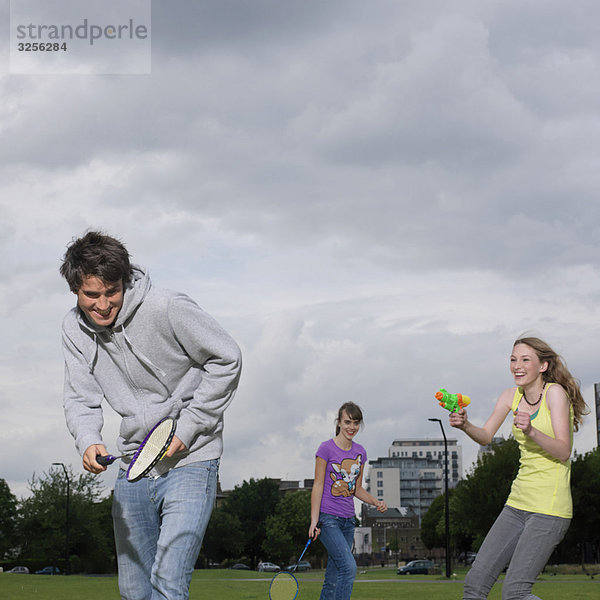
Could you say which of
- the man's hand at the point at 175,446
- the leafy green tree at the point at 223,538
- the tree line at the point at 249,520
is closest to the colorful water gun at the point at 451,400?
the man's hand at the point at 175,446

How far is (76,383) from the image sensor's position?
5082 mm

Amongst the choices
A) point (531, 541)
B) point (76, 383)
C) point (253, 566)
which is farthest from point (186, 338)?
point (253, 566)

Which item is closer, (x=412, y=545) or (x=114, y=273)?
(x=114, y=273)

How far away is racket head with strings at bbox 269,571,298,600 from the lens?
9508 mm

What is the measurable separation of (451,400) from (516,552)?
118 cm

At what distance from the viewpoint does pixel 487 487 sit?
52.4m

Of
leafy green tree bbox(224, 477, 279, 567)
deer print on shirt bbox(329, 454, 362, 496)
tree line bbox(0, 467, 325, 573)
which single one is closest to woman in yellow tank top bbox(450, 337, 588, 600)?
deer print on shirt bbox(329, 454, 362, 496)

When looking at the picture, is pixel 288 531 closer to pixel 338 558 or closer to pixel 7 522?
pixel 7 522

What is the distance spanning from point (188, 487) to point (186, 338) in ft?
2.78

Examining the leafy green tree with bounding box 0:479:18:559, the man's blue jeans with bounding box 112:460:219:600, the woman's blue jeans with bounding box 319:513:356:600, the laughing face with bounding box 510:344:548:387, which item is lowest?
the leafy green tree with bounding box 0:479:18:559


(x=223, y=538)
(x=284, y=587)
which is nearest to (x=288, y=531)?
(x=223, y=538)

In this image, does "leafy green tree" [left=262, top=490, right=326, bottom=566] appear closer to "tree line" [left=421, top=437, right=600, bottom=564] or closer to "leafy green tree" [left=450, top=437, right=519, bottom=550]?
"tree line" [left=421, top=437, right=600, bottom=564]

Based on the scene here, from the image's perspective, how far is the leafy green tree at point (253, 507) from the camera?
325 feet

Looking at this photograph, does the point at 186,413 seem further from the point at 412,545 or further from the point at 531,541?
the point at 412,545
